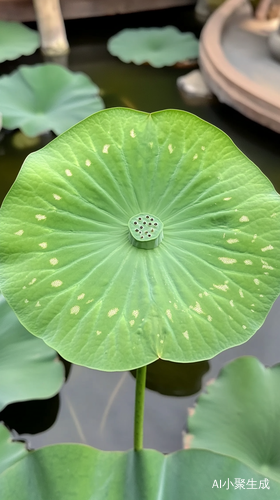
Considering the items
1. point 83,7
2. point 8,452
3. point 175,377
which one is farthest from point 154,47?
point 8,452

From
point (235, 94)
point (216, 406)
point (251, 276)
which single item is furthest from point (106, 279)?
point (235, 94)

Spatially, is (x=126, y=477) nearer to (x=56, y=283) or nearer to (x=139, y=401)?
(x=139, y=401)

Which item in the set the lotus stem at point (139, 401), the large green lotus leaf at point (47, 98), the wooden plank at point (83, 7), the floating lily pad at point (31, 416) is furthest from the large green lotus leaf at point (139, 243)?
the wooden plank at point (83, 7)

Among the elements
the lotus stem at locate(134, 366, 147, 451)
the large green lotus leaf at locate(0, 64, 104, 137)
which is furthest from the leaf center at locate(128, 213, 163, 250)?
the large green lotus leaf at locate(0, 64, 104, 137)

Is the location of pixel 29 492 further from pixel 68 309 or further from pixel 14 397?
pixel 68 309

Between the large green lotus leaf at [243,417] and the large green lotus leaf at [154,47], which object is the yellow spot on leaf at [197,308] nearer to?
the large green lotus leaf at [243,417]

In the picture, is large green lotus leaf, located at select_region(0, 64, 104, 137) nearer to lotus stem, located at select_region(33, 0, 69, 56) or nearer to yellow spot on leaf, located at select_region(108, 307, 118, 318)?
lotus stem, located at select_region(33, 0, 69, 56)
